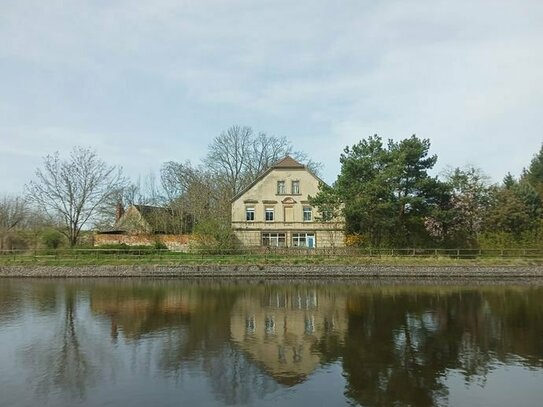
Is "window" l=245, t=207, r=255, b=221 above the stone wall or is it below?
above

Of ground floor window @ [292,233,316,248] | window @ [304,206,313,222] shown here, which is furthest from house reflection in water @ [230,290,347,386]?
window @ [304,206,313,222]

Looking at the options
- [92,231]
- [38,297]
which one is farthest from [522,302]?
[92,231]

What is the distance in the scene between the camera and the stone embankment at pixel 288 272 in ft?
111

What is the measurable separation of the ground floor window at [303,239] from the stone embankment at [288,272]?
12.5 meters

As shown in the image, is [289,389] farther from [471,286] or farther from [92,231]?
[92,231]

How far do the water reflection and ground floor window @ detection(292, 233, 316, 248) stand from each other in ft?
74.2

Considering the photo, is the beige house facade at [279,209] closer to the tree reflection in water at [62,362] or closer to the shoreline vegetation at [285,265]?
the shoreline vegetation at [285,265]

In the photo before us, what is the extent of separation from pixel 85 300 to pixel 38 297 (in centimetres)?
284

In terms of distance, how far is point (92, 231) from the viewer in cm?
5184

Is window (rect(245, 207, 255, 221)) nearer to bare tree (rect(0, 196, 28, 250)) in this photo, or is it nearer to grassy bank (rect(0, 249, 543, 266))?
grassy bank (rect(0, 249, 543, 266))

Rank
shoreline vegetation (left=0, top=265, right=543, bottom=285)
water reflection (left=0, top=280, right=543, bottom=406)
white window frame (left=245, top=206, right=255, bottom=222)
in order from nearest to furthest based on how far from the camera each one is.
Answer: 1. water reflection (left=0, top=280, right=543, bottom=406)
2. shoreline vegetation (left=0, top=265, right=543, bottom=285)
3. white window frame (left=245, top=206, right=255, bottom=222)

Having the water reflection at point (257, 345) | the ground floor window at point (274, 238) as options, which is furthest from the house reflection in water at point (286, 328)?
the ground floor window at point (274, 238)

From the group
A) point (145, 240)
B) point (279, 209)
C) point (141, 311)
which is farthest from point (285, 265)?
point (145, 240)

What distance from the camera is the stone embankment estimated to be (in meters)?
33.9
